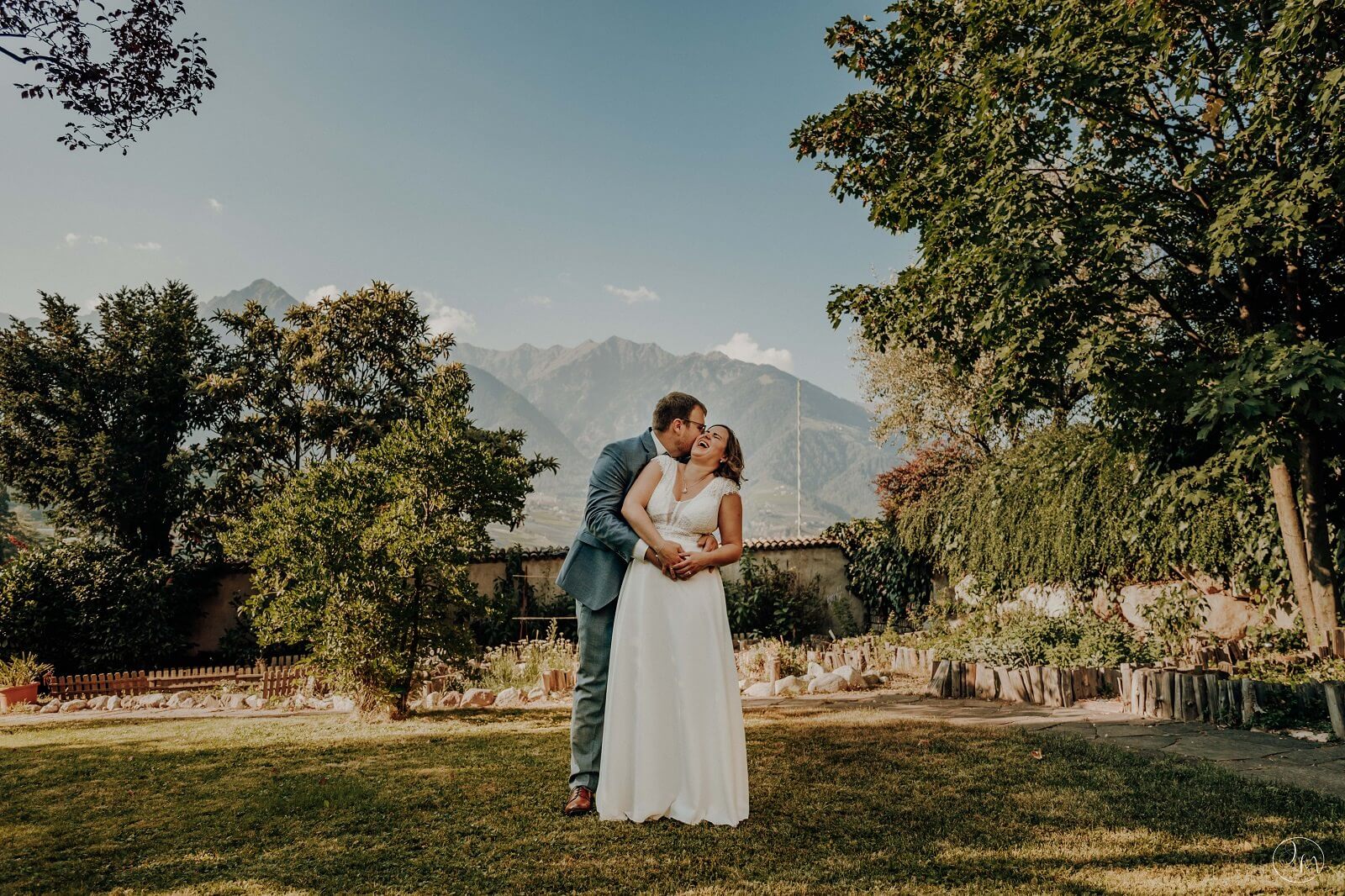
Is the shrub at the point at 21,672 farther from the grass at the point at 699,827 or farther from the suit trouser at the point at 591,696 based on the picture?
the suit trouser at the point at 591,696

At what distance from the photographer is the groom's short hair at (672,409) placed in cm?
436

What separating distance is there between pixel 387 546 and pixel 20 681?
11.5 m

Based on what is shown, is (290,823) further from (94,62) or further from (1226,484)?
(1226,484)

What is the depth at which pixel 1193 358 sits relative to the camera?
7.82 metres

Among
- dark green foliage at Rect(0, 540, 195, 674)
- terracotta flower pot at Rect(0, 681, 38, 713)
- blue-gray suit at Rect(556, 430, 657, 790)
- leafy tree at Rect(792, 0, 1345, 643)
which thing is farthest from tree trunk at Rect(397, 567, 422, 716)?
dark green foliage at Rect(0, 540, 195, 674)

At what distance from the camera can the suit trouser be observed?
4191mm

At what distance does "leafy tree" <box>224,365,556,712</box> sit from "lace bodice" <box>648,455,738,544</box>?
4329 millimetres

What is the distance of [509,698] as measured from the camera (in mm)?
10203

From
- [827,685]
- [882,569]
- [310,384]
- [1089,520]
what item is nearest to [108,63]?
[827,685]

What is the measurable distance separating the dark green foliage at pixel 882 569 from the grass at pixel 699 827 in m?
9.87

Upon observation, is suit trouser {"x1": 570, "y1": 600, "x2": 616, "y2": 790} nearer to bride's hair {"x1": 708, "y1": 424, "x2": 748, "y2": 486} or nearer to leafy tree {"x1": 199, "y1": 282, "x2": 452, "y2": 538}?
bride's hair {"x1": 708, "y1": 424, "x2": 748, "y2": 486}

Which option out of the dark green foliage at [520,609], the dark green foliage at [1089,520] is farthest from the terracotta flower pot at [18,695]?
the dark green foliage at [1089,520]

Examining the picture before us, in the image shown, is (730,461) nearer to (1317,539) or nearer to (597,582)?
(597,582)

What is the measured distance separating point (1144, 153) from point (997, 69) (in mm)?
2169
